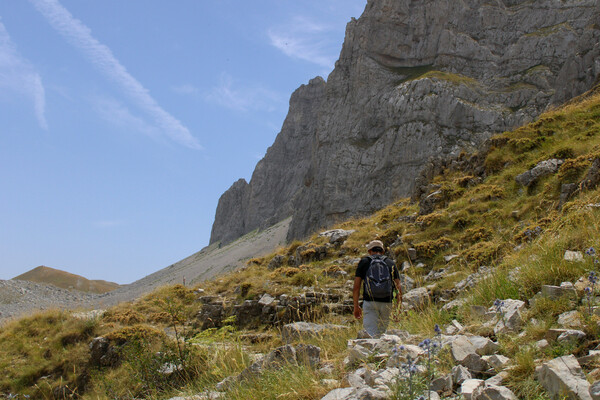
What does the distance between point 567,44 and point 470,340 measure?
81146 mm

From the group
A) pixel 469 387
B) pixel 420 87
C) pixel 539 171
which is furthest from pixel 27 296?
pixel 420 87

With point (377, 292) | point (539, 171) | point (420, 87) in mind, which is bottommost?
point (377, 292)

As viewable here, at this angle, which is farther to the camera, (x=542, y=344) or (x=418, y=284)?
(x=418, y=284)

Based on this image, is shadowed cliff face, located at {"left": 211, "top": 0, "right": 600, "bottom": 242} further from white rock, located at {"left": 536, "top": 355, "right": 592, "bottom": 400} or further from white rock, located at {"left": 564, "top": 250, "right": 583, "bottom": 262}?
white rock, located at {"left": 536, "top": 355, "right": 592, "bottom": 400}

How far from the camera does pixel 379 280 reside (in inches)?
296

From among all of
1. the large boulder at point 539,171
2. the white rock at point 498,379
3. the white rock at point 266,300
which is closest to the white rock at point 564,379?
the white rock at point 498,379

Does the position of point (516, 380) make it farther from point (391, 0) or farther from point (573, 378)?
point (391, 0)

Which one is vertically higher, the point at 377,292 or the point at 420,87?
the point at 420,87

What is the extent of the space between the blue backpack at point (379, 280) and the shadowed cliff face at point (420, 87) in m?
55.4

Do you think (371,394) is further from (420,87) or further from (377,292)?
(420,87)

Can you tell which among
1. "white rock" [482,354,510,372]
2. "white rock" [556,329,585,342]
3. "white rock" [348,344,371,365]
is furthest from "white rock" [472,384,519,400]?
"white rock" [348,344,371,365]

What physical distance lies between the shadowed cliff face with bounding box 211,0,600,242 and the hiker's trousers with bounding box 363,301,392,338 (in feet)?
183

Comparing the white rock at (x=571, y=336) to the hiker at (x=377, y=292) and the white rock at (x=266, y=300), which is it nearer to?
the hiker at (x=377, y=292)

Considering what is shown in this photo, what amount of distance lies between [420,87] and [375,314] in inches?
2644
